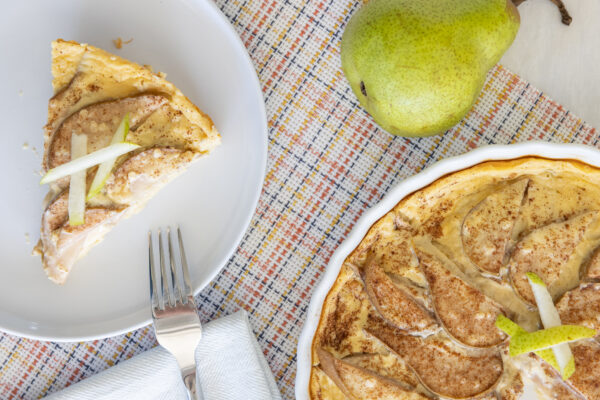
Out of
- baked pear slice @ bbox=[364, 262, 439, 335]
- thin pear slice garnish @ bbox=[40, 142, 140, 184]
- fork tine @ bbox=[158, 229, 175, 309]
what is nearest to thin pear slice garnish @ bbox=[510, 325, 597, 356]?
baked pear slice @ bbox=[364, 262, 439, 335]

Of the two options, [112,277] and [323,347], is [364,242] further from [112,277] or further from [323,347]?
[112,277]

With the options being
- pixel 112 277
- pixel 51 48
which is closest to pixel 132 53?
pixel 51 48

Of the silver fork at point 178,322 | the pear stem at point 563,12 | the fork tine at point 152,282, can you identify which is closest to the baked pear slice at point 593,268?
the pear stem at point 563,12

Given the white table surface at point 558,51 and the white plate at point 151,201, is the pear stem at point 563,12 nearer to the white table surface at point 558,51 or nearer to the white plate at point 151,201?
the white table surface at point 558,51

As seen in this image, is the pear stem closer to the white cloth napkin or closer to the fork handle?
the white cloth napkin

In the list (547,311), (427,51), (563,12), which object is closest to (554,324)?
(547,311)
